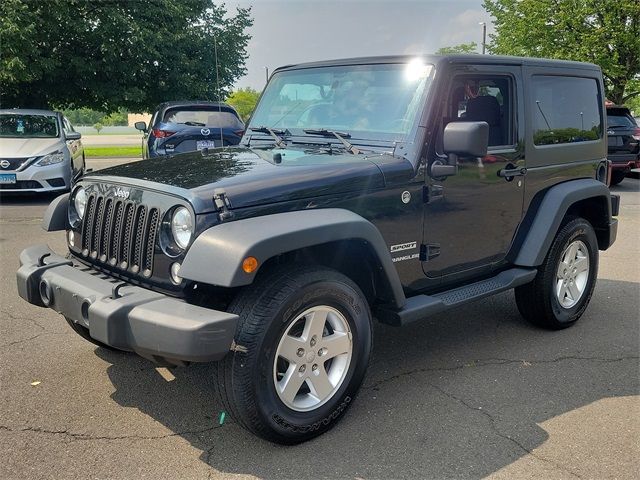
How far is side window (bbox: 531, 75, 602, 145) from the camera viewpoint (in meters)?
4.33

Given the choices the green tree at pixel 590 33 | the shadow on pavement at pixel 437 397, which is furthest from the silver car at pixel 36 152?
the green tree at pixel 590 33

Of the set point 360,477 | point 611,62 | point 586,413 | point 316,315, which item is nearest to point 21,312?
point 316,315

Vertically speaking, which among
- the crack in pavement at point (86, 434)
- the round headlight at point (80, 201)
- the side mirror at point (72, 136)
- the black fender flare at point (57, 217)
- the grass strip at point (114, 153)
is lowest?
the crack in pavement at point (86, 434)

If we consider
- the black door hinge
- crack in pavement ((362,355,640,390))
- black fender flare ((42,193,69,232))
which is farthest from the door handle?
black fender flare ((42,193,69,232))

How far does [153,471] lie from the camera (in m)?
2.75

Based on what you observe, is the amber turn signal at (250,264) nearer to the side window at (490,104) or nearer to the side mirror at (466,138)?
the side mirror at (466,138)

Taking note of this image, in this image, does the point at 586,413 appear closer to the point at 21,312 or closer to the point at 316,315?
the point at 316,315

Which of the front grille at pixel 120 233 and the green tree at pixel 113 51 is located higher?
the green tree at pixel 113 51

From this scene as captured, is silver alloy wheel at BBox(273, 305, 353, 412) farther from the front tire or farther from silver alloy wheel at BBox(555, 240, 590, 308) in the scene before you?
silver alloy wheel at BBox(555, 240, 590, 308)

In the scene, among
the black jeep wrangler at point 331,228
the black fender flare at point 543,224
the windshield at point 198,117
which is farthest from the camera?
the windshield at point 198,117

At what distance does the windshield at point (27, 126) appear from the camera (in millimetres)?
10922

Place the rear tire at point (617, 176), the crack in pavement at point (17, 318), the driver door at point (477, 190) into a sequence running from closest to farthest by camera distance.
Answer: the driver door at point (477, 190) < the crack in pavement at point (17, 318) < the rear tire at point (617, 176)

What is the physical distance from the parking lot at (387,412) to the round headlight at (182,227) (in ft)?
3.37

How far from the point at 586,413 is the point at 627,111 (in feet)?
41.2
